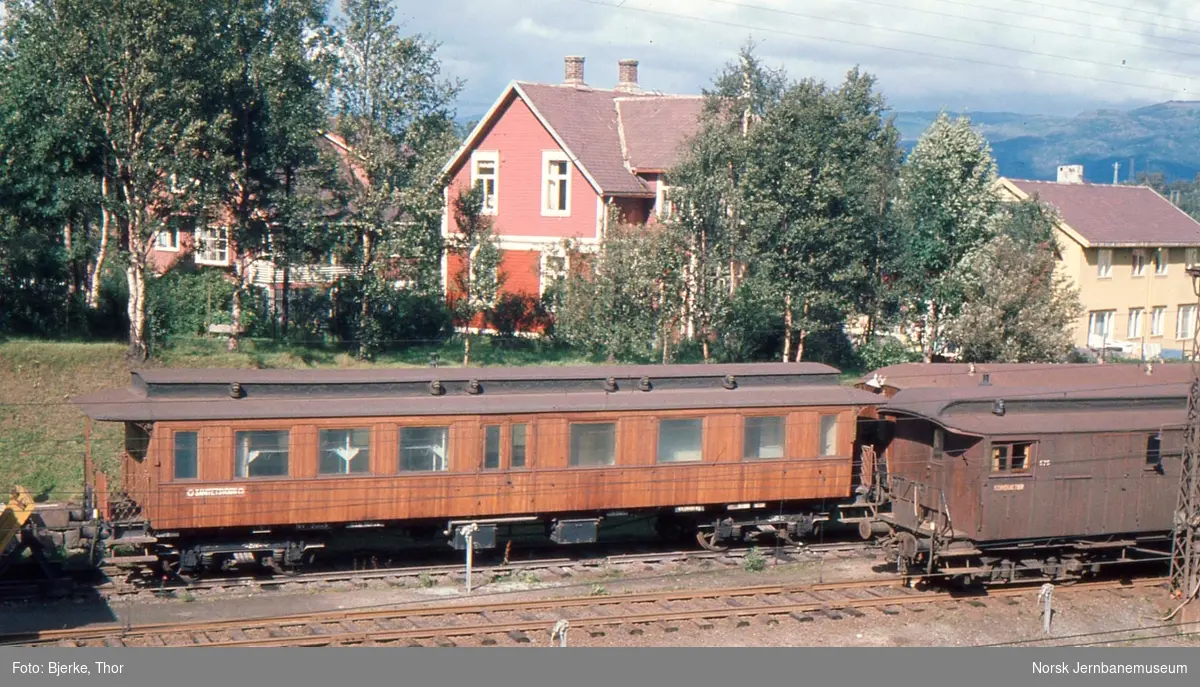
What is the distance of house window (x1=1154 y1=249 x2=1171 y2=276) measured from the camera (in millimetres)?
46500

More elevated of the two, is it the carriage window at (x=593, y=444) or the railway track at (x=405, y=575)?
the carriage window at (x=593, y=444)

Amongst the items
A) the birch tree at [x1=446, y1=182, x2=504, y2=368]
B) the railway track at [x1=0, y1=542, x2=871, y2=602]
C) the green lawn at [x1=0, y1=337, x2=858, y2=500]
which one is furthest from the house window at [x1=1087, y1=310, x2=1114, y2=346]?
the railway track at [x1=0, y1=542, x2=871, y2=602]

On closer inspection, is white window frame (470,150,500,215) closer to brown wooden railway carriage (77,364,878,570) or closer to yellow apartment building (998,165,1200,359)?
yellow apartment building (998,165,1200,359)

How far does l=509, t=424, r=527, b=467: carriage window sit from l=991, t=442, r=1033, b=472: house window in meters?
7.79

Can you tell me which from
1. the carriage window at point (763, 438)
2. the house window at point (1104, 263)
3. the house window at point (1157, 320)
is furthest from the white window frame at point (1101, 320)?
the carriage window at point (763, 438)

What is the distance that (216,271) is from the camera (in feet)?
106

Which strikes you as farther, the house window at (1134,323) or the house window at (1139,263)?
the house window at (1134,323)

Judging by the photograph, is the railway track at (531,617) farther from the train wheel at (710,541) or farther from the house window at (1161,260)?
the house window at (1161,260)

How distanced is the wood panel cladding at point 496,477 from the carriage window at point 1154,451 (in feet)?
16.4

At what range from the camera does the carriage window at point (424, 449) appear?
18.2 meters

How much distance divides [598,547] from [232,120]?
48.5ft

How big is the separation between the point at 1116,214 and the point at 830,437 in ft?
107

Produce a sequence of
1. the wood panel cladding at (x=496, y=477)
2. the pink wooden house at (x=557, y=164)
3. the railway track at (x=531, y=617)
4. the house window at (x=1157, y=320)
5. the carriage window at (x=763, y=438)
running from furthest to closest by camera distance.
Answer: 1. the house window at (x=1157, y=320)
2. the pink wooden house at (x=557, y=164)
3. the carriage window at (x=763, y=438)
4. the wood panel cladding at (x=496, y=477)
5. the railway track at (x=531, y=617)
